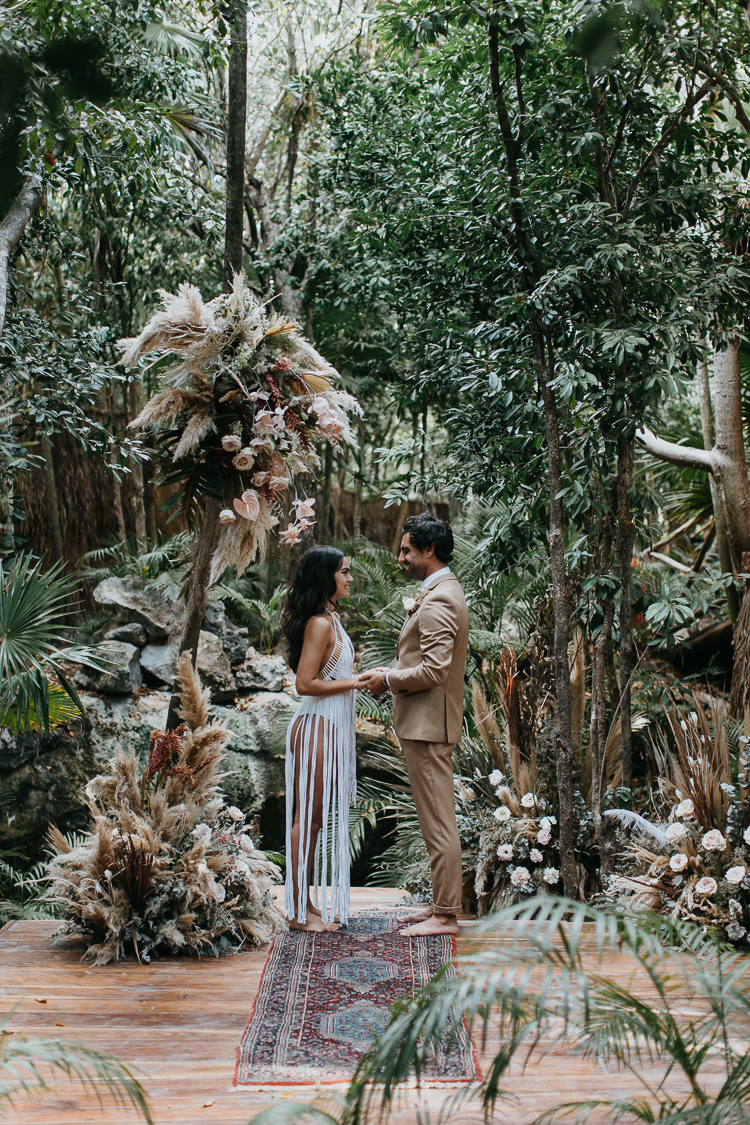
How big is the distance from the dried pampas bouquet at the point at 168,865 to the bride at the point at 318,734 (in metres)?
0.23

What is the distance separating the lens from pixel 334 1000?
9.71 feet

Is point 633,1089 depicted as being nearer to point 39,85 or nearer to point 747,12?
point 39,85

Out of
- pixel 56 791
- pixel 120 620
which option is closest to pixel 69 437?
pixel 120 620

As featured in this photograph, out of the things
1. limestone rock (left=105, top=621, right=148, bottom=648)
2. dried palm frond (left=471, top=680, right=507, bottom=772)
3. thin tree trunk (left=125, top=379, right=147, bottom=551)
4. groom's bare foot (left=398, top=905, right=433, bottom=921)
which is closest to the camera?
groom's bare foot (left=398, top=905, right=433, bottom=921)

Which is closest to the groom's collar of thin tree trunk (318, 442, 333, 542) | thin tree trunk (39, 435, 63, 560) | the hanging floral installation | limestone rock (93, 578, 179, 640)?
the hanging floral installation

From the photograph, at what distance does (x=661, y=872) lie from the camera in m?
3.68

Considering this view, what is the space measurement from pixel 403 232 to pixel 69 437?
4611mm

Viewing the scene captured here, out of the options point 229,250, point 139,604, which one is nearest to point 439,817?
point 229,250

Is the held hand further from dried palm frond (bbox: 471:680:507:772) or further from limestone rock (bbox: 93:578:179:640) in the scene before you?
limestone rock (bbox: 93:578:179:640)

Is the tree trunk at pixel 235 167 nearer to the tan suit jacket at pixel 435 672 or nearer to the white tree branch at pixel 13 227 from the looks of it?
the white tree branch at pixel 13 227

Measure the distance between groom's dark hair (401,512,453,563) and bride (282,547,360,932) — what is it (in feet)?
1.03

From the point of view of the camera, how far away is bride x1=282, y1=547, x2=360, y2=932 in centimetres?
355

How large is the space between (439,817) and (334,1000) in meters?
0.79

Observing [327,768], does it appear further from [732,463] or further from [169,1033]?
[732,463]
